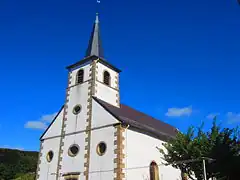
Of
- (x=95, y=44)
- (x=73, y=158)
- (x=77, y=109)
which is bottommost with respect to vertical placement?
(x=73, y=158)

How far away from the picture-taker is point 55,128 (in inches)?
955

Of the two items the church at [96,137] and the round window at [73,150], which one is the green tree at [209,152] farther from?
the round window at [73,150]

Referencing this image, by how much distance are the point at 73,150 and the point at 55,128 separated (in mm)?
3443

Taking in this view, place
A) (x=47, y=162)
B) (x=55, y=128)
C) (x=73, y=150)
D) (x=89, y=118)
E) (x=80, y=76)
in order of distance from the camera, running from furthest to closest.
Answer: (x=80, y=76), (x=55, y=128), (x=47, y=162), (x=89, y=118), (x=73, y=150)

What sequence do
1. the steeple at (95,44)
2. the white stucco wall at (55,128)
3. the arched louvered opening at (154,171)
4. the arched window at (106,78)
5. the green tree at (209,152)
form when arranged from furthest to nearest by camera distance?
the steeple at (95,44) < the arched window at (106,78) < the white stucco wall at (55,128) < the arched louvered opening at (154,171) < the green tree at (209,152)

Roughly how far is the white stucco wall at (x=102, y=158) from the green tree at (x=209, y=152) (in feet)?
13.5

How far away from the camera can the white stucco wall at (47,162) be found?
22.4 metres

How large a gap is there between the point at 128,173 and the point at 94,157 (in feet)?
9.22

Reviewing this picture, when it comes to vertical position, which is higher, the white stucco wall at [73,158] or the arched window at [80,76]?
the arched window at [80,76]

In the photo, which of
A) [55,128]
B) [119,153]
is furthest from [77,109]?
[119,153]

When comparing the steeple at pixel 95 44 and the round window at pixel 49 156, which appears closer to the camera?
the round window at pixel 49 156

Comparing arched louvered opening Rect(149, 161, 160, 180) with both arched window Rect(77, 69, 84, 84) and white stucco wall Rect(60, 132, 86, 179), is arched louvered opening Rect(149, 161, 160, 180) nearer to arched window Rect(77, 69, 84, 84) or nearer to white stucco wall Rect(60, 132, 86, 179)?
white stucco wall Rect(60, 132, 86, 179)

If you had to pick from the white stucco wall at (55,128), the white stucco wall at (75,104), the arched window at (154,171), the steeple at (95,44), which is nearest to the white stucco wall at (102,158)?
the white stucco wall at (75,104)

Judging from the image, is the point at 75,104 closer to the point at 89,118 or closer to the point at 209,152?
the point at 89,118
